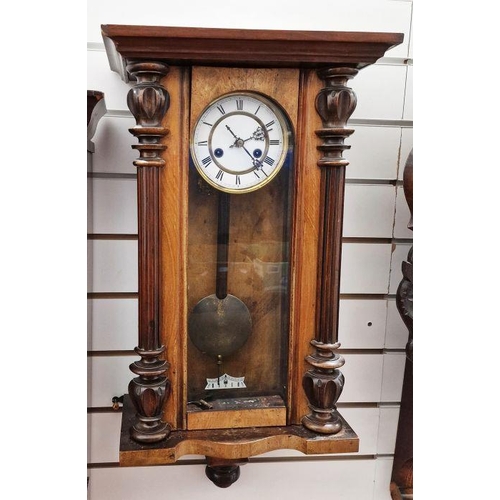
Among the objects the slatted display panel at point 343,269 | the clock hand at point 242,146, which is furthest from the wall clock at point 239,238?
the slatted display panel at point 343,269

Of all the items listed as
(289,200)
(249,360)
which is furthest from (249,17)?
(249,360)

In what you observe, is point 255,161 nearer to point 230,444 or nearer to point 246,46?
point 246,46

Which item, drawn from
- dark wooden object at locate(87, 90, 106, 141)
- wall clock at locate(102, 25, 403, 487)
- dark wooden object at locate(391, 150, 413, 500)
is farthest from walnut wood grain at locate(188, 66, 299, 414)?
dark wooden object at locate(391, 150, 413, 500)

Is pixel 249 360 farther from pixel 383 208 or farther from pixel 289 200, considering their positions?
pixel 383 208

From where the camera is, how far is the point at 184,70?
74 centimetres

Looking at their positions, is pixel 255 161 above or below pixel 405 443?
above

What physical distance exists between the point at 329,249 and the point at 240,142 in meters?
0.21

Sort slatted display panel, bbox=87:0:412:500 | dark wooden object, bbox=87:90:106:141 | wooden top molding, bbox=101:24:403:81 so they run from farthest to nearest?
slatted display panel, bbox=87:0:412:500, dark wooden object, bbox=87:90:106:141, wooden top molding, bbox=101:24:403:81

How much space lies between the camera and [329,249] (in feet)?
2.59

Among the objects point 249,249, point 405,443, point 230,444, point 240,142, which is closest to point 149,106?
point 240,142

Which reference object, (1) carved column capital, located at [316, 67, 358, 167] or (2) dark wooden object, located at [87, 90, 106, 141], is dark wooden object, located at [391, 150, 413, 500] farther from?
(2) dark wooden object, located at [87, 90, 106, 141]

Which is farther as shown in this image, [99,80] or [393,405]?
[393,405]

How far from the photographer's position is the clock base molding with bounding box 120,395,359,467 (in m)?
0.75

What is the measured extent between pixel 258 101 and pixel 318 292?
302 mm
